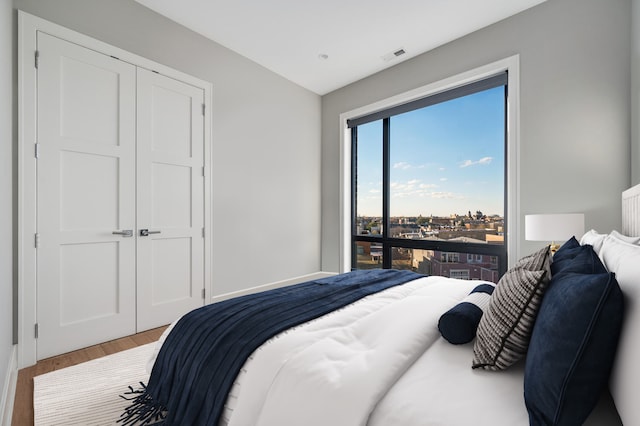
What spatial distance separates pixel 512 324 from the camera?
0.91 meters

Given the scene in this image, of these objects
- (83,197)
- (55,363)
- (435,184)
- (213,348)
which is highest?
(435,184)

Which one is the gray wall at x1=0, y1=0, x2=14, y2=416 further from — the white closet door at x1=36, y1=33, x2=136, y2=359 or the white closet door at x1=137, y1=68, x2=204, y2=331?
the white closet door at x1=137, y1=68, x2=204, y2=331

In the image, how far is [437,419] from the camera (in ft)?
2.38

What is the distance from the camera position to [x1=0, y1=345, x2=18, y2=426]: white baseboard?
1.54 meters

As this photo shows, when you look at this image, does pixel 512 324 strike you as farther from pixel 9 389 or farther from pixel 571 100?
pixel 9 389

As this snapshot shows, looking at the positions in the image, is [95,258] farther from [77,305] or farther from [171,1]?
[171,1]

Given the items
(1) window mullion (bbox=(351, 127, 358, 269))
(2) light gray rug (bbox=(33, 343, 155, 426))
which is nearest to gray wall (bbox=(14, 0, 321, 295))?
(1) window mullion (bbox=(351, 127, 358, 269))

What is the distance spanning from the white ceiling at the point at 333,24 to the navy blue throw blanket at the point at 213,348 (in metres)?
2.48

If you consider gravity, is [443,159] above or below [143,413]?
above

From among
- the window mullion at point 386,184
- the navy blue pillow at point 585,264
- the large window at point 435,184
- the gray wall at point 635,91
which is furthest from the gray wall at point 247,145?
the gray wall at point 635,91

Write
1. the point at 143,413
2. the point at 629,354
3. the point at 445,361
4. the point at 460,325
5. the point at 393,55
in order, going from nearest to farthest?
the point at 629,354 < the point at 445,361 < the point at 460,325 < the point at 143,413 < the point at 393,55

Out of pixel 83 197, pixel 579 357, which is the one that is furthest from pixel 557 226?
pixel 83 197

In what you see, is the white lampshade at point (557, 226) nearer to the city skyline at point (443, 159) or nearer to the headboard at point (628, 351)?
the city skyline at point (443, 159)

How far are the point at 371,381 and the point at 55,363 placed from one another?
2483 millimetres
